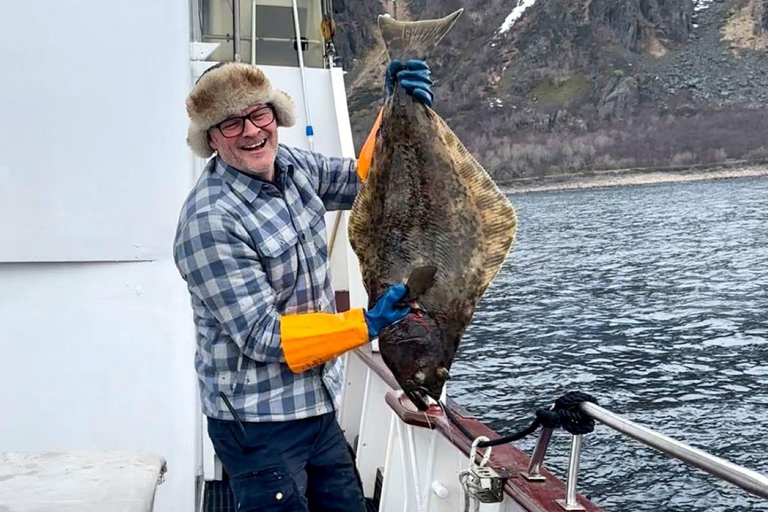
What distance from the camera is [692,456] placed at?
1.99 m

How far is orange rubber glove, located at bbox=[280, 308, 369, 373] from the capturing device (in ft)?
7.75

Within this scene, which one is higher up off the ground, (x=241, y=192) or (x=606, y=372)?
(x=241, y=192)

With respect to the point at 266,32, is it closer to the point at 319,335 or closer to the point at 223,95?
the point at 223,95

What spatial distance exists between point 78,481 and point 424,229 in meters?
1.25

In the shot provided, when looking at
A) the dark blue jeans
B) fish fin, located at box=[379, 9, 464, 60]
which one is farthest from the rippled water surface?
fish fin, located at box=[379, 9, 464, 60]

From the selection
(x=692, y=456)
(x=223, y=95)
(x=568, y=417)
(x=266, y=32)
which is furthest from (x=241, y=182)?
(x=266, y=32)

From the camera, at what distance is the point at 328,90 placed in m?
6.69

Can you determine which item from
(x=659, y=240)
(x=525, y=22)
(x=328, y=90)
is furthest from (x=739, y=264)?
(x=525, y=22)

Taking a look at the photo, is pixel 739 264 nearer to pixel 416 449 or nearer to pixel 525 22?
pixel 416 449

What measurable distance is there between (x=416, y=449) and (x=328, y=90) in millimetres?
3754

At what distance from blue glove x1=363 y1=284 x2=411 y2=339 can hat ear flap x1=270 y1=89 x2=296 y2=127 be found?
0.79m

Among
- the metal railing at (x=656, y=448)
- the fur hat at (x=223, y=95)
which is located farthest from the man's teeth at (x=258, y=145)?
the metal railing at (x=656, y=448)

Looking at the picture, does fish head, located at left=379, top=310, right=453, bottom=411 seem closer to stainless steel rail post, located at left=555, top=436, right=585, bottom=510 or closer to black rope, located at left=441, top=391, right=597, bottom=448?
black rope, located at left=441, top=391, right=597, bottom=448

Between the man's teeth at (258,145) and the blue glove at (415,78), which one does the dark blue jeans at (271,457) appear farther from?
the blue glove at (415,78)
